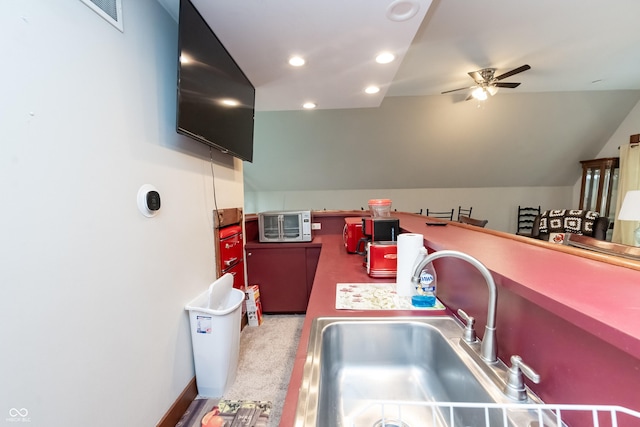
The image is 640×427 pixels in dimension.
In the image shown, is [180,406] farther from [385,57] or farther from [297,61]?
[385,57]

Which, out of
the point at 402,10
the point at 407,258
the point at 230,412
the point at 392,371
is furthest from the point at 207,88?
the point at 230,412

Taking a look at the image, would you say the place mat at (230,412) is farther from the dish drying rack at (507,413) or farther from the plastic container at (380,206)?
the plastic container at (380,206)

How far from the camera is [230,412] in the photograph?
4.77 ft

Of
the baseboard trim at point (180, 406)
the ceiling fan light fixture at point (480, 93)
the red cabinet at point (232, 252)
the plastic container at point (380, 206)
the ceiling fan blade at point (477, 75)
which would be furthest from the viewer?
the ceiling fan light fixture at point (480, 93)

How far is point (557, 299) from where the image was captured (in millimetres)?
481

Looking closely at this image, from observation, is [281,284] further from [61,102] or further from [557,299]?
[557,299]

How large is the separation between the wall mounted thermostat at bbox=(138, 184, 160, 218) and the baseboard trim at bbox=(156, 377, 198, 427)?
104 cm

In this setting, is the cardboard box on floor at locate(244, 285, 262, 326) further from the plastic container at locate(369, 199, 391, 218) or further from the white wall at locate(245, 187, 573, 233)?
Result: the white wall at locate(245, 187, 573, 233)

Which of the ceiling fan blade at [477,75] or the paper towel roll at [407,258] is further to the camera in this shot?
the ceiling fan blade at [477,75]

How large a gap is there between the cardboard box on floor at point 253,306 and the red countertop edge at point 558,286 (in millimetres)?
1347

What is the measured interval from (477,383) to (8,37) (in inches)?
62.1

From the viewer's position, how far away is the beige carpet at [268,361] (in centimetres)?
158

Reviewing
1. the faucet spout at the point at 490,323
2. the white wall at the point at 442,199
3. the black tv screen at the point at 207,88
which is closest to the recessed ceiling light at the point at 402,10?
the black tv screen at the point at 207,88

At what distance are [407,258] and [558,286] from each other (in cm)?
52
